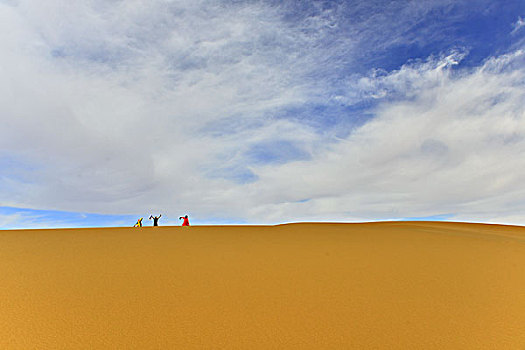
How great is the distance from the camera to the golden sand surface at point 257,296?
153 inches

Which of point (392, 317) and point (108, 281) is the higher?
point (108, 281)

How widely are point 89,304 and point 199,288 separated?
145 centimetres

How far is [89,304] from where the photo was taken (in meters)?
4.54

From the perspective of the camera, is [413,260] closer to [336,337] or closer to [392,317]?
[392,317]

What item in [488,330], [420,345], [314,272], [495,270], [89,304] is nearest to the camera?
[420,345]

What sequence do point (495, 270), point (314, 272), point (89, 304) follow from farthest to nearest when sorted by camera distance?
point (495, 270), point (314, 272), point (89, 304)

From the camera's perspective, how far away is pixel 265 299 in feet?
15.7

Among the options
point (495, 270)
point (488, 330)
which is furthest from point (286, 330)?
point (495, 270)

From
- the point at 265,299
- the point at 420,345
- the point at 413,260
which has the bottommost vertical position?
the point at 420,345

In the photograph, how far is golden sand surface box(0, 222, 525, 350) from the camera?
3877 millimetres

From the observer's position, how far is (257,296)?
4.88m

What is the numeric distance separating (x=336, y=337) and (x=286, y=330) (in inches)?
22.2

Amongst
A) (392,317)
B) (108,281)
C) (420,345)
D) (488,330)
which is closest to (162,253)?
(108,281)

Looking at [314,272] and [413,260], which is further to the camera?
[413,260]
